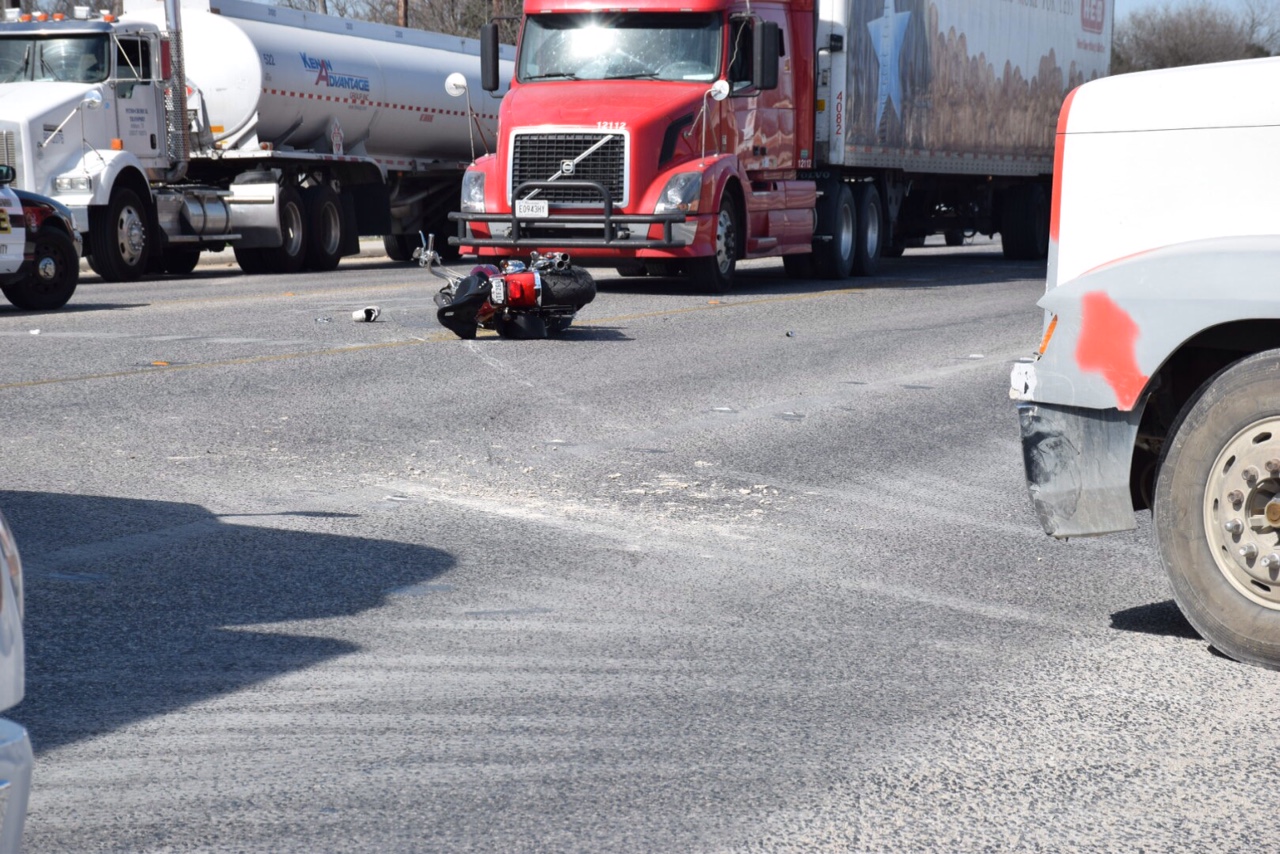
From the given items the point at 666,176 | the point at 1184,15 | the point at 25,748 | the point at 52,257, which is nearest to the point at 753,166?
the point at 666,176

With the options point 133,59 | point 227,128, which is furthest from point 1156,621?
point 227,128

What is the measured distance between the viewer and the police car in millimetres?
14969

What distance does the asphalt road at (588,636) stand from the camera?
3.43 metres

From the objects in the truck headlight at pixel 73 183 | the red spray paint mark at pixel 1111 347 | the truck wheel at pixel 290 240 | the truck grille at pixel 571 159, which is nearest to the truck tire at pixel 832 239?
the truck grille at pixel 571 159

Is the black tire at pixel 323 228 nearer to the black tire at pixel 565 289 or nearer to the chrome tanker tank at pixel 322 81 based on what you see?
the chrome tanker tank at pixel 322 81

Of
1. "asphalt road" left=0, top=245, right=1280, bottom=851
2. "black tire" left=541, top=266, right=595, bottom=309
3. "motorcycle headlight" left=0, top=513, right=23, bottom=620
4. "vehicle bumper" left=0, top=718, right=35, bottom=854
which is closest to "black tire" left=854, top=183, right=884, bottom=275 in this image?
"black tire" left=541, top=266, right=595, bottom=309

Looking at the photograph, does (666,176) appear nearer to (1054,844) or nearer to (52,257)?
(52,257)

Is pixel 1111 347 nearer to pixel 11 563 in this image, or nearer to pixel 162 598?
pixel 162 598

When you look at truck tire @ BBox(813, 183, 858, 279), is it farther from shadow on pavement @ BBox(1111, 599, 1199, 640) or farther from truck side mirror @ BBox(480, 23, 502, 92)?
shadow on pavement @ BBox(1111, 599, 1199, 640)

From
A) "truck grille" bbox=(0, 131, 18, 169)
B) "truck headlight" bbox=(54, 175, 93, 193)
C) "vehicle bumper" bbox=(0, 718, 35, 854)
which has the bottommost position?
"vehicle bumper" bbox=(0, 718, 35, 854)

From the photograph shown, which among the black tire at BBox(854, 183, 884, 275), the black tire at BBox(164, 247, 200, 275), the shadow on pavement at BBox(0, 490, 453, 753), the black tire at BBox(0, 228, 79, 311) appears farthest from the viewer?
the black tire at BBox(164, 247, 200, 275)

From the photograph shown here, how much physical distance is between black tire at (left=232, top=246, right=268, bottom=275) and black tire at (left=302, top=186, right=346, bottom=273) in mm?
724

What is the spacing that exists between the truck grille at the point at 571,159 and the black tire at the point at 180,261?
842 centimetres

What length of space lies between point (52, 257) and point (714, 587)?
12320 millimetres
